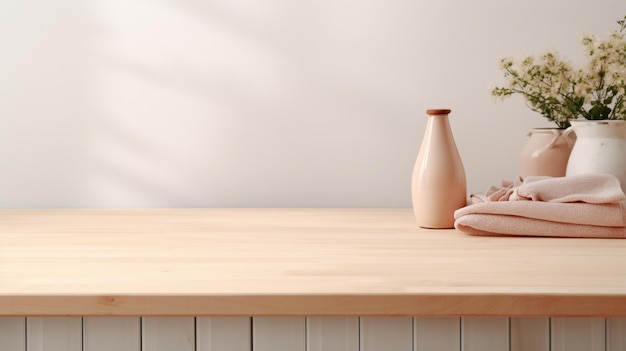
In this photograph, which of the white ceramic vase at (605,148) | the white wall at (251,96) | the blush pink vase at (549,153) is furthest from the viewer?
the white wall at (251,96)

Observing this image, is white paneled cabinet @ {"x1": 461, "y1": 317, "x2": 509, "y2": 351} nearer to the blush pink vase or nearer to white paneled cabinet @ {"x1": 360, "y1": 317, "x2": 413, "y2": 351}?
white paneled cabinet @ {"x1": 360, "y1": 317, "x2": 413, "y2": 351}

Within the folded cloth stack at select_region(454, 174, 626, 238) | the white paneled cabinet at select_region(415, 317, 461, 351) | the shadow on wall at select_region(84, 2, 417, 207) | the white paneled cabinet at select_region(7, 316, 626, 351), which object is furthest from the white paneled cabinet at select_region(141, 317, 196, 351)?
the shadow on wall at select_region(84, 2, 417, 207)

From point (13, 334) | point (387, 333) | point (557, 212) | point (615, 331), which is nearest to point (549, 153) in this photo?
point (557, 212)

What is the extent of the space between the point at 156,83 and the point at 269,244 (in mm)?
664

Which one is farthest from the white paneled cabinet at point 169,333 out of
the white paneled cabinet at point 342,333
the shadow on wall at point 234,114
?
the shadow on wall at point 234,114

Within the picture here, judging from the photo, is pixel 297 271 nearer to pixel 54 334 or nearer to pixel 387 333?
pixel 387 333

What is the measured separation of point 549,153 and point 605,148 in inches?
5.7

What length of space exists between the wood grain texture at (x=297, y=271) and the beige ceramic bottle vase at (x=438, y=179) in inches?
1.6

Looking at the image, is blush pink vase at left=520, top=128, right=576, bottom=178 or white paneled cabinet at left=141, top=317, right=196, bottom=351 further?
blush pink vase at left=520, top=128, right=576, bottom=178

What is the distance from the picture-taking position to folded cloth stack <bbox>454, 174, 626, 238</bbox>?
1.21 meters

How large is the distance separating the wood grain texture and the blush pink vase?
0.28m

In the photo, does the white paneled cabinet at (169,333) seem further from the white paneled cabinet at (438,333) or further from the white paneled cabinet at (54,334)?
the white paneled cabinet at (438,333)

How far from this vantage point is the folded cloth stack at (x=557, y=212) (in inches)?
47.5

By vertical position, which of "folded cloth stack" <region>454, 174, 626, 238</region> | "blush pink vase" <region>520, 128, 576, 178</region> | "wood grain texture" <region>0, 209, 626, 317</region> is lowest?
"wood grain texture" <region>0, 209, 626, 317</region>
